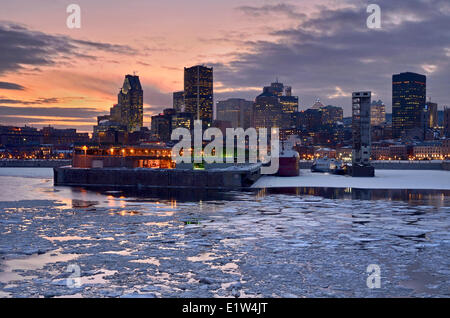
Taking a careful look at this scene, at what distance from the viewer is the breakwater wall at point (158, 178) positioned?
190 feet

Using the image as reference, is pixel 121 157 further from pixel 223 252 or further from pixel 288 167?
pixel 223 252

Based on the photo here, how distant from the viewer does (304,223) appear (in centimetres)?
2619

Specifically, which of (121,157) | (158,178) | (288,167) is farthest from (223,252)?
(288,167)

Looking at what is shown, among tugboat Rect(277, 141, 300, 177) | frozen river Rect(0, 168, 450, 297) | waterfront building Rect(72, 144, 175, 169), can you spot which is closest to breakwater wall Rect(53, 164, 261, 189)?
waterfront building Rect(72, 144, 175, 169)

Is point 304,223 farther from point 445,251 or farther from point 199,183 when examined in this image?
point 199,183

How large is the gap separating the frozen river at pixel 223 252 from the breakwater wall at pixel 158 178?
24615mm

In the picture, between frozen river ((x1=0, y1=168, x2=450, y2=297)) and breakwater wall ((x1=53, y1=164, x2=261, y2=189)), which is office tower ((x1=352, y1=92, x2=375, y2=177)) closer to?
breakwater wall ((x1=53, y1=164, x2=261, y2=189))

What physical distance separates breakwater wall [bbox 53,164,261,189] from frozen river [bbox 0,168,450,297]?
2461cm

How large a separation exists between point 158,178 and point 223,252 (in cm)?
4470

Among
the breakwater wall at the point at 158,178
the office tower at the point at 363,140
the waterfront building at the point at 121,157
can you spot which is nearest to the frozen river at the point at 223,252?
the breakwater wall at the point at 158,178

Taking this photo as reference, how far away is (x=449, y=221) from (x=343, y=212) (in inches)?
282

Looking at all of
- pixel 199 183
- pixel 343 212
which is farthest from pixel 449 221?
pixel 199 183

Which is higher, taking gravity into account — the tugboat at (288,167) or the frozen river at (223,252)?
the tugboat at (288,167)

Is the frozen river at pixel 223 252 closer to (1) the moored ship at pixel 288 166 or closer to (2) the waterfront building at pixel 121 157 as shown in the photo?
(2) the waterfront building at pixel 121 157
